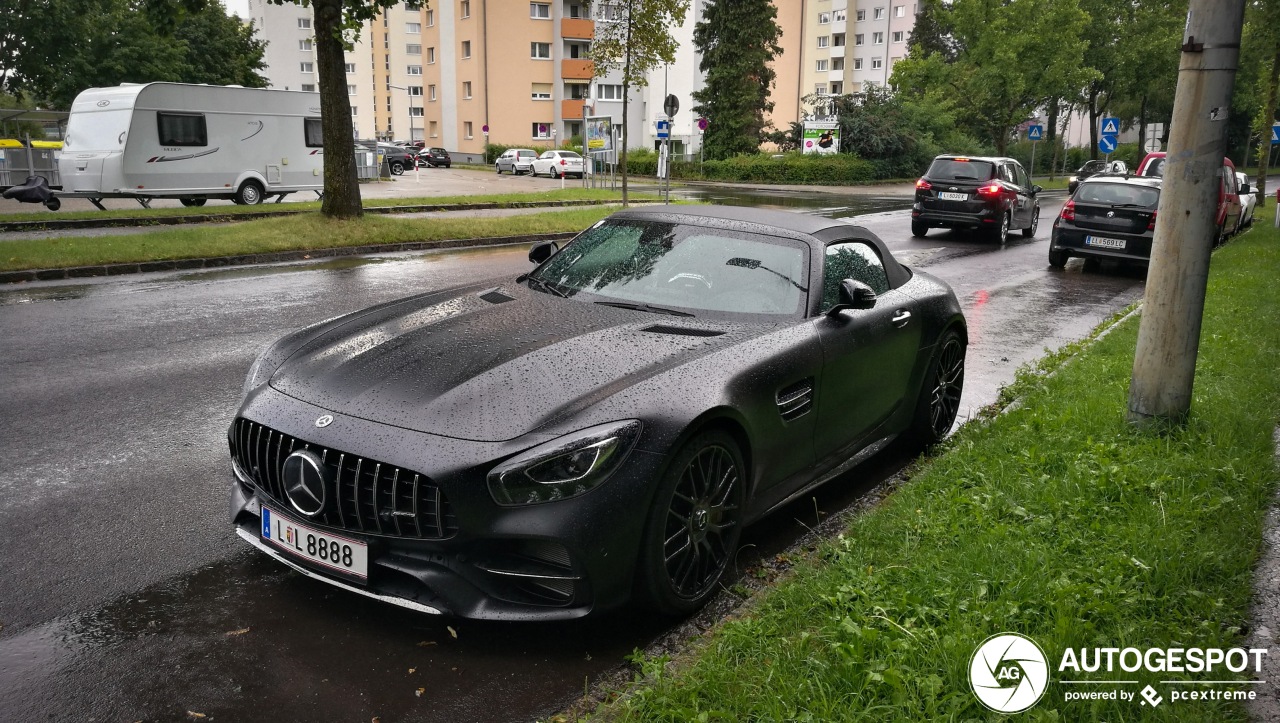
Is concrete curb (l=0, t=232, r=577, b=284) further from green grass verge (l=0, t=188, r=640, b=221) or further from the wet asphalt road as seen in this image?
green grass verge (l=0, t=188, r=640, b=221)

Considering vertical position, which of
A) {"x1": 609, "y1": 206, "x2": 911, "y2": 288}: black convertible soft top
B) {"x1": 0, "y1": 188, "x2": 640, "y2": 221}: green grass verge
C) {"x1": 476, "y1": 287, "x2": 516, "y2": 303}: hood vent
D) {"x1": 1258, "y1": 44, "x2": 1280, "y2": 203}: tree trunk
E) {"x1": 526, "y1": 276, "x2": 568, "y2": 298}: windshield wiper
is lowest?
{"x1": 0, "y1": 188, "x2": 640, "y2": 221}: green grass verge

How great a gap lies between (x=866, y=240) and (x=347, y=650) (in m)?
3.52

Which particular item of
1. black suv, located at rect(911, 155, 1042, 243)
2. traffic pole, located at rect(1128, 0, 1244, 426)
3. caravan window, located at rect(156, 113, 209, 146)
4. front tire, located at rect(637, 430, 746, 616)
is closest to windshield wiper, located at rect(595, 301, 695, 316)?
front tire, located at rect(637, 430, 746, 616)

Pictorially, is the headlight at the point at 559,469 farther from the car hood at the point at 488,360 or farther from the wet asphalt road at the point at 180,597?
the wet asphalt road at the point at 180,597

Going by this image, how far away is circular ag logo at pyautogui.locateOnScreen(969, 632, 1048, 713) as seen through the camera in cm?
280

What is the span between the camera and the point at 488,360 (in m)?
3.72

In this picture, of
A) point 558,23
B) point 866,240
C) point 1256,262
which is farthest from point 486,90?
point 866,240

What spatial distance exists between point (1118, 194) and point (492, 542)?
14.8 metres

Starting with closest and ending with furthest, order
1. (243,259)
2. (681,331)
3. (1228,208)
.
Answer: (681,331) < (243,259) < (1228,208)

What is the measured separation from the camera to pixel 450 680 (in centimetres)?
323

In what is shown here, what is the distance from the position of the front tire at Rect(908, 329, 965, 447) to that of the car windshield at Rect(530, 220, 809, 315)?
141cm

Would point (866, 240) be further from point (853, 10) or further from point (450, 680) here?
point (853, 10)

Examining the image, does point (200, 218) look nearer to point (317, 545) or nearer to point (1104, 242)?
point (1104, 242)

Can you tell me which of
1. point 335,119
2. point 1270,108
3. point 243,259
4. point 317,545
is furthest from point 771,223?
point 1270,108
